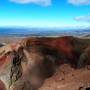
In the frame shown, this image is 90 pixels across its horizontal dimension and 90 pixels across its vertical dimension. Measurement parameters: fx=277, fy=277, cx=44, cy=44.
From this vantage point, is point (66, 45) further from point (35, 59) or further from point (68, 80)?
point (68, 80)

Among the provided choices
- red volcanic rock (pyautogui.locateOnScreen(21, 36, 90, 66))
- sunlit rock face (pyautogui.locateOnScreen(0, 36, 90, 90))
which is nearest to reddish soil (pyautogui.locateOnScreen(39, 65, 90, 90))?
sunlit rock face (pyautogui.locateOnScreen(0, 36, 90, 90))

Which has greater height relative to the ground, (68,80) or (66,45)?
(66,45)

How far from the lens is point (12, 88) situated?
35.4 feet

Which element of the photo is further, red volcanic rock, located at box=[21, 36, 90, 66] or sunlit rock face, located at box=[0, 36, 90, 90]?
red volcanic rock, located at box=[21, 36, 90, 66]

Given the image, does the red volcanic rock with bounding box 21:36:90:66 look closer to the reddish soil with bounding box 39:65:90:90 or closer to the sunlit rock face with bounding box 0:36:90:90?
the sunlit rock face with bounding box 0:36:90:90

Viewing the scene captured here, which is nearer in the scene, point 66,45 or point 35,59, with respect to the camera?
point 35,59

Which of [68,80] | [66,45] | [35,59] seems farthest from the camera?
[66,45]

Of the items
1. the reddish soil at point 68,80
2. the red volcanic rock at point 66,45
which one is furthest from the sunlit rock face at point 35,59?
the reddish soil at point 68,80

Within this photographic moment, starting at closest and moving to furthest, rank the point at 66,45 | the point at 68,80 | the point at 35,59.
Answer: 1. the point at 68,80
2. the point at 35,59
3. the point at 66,45

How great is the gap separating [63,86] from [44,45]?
2380 mm

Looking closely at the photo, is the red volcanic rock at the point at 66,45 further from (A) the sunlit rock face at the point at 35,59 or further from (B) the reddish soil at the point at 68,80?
(B) the reddish soil at the point at 68,80

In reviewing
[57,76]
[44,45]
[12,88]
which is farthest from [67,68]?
[12,88]

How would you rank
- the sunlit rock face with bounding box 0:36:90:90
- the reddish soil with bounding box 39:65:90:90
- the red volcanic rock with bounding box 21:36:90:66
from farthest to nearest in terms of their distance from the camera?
the red volcanic rock with bounding box 21:36:90:66 < the sunlit rock face with bounding box 0:36:90:90 < the reddish soil with bounding box 39:65:90:90

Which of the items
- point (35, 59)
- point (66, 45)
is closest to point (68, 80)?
point (35, 59)
